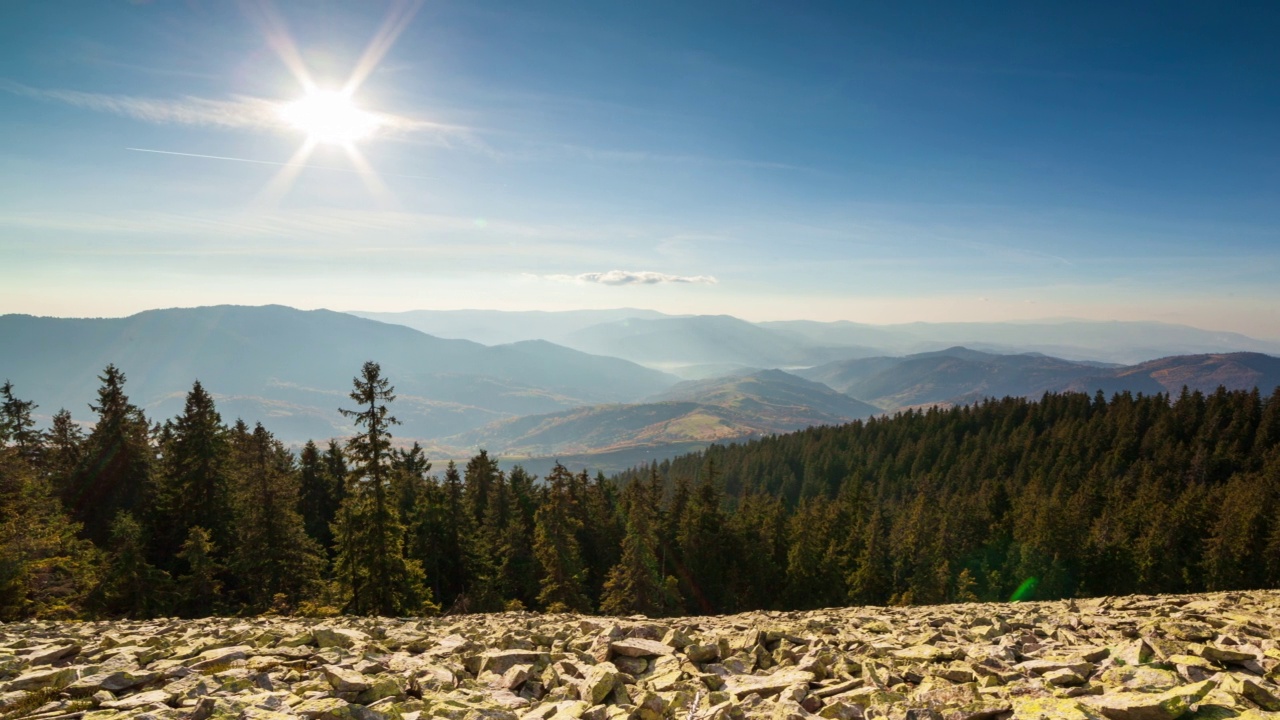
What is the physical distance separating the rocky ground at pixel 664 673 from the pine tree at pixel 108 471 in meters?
30.4

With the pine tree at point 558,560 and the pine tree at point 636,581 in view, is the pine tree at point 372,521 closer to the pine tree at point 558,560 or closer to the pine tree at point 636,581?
the pine tree at point 558,560

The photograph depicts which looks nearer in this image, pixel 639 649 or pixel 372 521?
pixel 639 649

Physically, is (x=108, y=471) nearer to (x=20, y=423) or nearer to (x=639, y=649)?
(x=20, y=423)

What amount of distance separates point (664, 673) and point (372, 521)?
79.7 ft

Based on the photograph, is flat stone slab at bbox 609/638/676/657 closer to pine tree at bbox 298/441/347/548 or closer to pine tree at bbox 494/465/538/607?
pine tree at bbox 494/465/538/607

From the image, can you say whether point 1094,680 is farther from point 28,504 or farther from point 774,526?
point 774,526

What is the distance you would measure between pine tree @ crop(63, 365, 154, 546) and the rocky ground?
3039 cm

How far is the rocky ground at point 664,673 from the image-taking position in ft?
31.5

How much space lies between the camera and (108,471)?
40.2m

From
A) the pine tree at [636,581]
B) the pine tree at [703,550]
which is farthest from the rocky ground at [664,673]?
the pine tree at [703,550]

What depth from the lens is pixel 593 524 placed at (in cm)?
5872

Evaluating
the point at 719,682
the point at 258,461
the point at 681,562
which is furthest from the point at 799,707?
the point at 681,562

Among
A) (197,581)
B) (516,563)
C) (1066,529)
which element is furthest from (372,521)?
(1066,529)

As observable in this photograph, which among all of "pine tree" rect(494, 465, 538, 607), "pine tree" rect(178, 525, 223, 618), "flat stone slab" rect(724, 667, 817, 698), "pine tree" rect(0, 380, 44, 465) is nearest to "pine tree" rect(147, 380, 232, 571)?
"pine tree" rect(178, 525, 223, 618)
